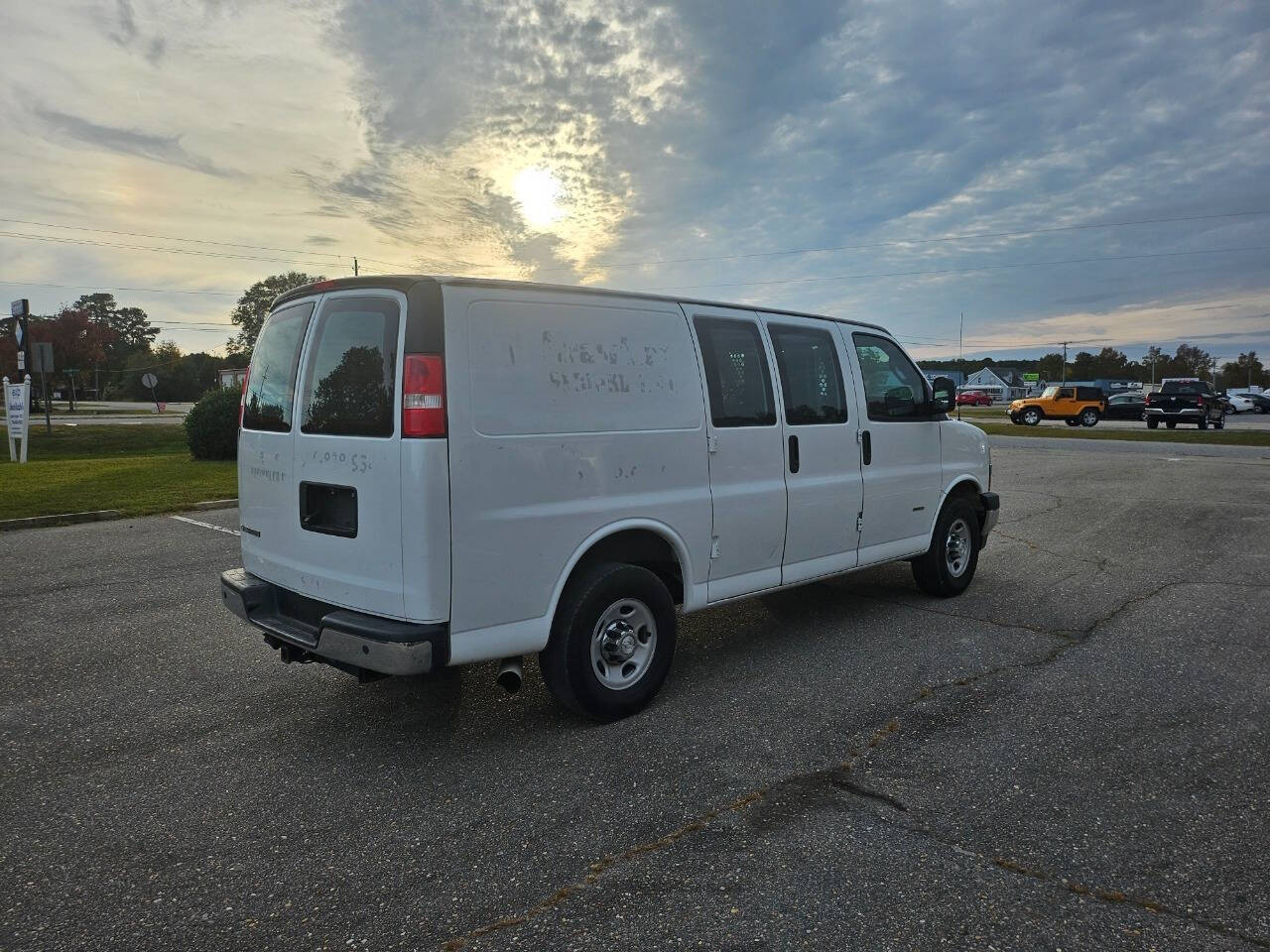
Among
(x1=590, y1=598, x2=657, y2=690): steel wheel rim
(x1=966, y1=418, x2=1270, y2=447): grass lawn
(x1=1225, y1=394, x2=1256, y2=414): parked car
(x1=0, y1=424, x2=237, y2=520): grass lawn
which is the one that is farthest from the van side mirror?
(x1=1225, y1=394, x2=1256, y2=414): parked car

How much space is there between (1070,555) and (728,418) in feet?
17.6

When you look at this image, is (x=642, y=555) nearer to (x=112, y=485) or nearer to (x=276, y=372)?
(x=276, y=372)

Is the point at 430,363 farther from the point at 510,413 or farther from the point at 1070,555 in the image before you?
the point at 1070,555

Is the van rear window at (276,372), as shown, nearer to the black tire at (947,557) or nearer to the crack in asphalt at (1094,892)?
the crack in asphalt at (1094,892)

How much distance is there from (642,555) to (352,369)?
5.55 feet

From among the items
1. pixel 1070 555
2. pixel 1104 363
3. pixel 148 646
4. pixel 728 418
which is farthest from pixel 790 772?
pixel 1104 363

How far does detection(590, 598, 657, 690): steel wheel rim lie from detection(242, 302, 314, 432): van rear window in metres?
1.85

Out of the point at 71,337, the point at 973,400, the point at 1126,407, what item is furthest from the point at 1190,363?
the point at 71,337

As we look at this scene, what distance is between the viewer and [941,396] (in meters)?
6.17

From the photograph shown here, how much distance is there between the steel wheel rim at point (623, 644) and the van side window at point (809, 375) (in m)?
1.62

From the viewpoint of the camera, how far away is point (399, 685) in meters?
4.66

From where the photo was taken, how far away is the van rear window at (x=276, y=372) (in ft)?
13.2

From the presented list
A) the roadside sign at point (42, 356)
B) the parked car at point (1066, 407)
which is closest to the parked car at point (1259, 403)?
the parked car at point (1066, 407)

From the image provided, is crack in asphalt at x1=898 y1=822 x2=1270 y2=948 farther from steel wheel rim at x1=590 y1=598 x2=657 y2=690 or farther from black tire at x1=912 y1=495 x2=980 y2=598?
black tire at x1=912 y1=495 x2=980 y2=598
